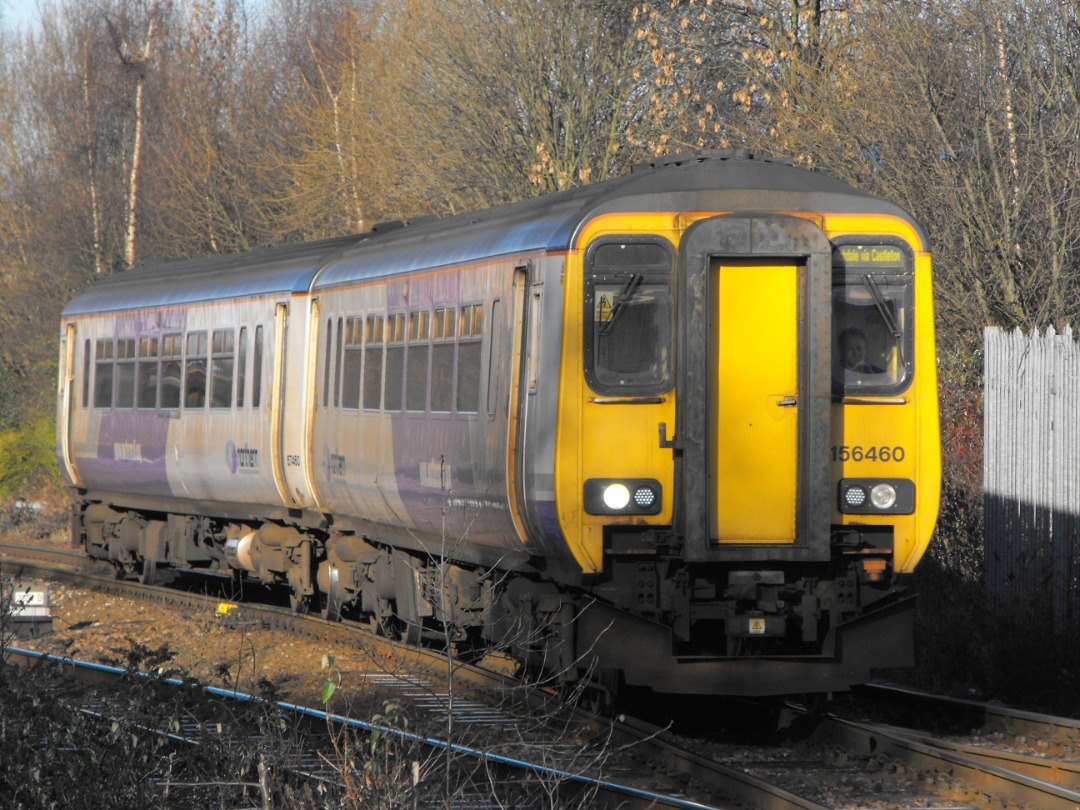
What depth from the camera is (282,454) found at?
14.3m

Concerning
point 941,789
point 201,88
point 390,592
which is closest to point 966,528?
point 390,592

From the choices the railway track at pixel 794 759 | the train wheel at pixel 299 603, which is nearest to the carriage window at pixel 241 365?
the train wheel at pixel 299 603

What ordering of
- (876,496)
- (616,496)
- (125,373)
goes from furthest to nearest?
(125,373), (876,496), (616,496)

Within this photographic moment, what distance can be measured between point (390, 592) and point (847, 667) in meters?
4.45

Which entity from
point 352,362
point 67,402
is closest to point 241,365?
point 352,362

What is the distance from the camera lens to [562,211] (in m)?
9.36

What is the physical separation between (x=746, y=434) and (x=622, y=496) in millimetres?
760

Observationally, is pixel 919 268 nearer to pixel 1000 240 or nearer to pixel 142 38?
pixel 1000 240

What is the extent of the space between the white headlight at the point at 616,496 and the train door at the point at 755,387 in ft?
0.98

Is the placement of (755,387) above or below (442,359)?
below

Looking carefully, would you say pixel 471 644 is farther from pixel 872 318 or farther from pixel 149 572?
pixel 149 572

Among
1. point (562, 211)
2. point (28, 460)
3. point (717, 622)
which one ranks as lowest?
point (717, 622)

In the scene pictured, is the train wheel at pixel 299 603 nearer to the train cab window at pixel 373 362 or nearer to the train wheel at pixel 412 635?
the train wheel at pixel 412 635

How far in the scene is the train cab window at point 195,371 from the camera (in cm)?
1595
